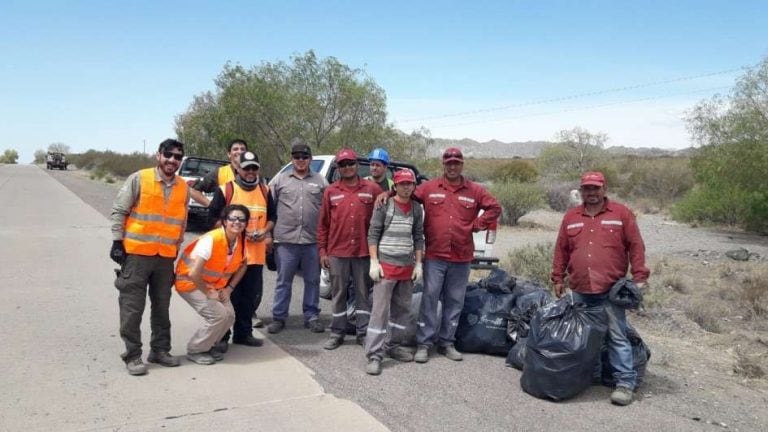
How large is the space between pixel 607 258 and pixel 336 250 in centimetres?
249

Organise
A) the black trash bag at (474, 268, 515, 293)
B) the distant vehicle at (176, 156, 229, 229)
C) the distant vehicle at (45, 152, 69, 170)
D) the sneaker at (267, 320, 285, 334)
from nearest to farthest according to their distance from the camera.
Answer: the black trash bag at (474, 268, 515, 293)
the sneaker at (267, 320, 285, 334)
the distant vehicle at (176, 156, 229, 229)
the distant vehicle at (45, 152, 69, 170)

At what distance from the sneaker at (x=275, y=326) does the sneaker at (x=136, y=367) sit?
1.58 m

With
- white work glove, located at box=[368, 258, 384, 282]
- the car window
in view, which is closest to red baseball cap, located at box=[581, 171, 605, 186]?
→ white work glove, located at box=[368, 258, 384, 282]

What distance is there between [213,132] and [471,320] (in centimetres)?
2145

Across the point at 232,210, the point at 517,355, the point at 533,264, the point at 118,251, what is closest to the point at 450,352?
the point at 517,355

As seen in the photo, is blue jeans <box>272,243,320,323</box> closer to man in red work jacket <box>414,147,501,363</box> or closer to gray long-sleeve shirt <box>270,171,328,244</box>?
gray long-sleeve shirt <box>270,171,328,244</box>

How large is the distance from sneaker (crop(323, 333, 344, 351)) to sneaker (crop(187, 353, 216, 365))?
109 centimetres

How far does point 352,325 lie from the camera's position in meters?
6.64

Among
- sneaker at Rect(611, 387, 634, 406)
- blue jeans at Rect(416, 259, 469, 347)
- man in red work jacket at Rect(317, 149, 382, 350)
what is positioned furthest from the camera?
man in red work jacket at Rect(317, 149, 382, 350)

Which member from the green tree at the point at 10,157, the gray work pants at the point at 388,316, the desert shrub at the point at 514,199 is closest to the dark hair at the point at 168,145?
the gray work pants at the point at 388,316

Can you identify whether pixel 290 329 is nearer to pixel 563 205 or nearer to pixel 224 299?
pixel 224 299

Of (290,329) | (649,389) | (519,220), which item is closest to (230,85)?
(519,220)

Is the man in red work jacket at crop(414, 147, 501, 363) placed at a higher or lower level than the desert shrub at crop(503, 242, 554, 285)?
higher

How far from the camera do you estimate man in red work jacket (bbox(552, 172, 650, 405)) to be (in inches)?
201
